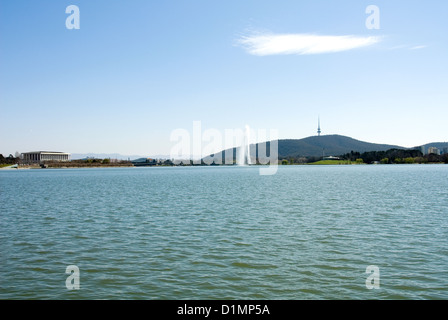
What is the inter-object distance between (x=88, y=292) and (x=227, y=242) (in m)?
10.7

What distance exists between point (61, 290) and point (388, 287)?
44.3 ft

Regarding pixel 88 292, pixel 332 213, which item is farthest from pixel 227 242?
pixel 332 213

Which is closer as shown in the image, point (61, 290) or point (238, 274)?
point (61, 290)

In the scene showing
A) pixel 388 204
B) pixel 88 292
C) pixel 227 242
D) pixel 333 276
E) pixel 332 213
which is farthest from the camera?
pixel 388 204

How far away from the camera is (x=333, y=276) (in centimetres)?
1788

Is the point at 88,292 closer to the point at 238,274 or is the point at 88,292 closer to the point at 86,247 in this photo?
the point at 238,274

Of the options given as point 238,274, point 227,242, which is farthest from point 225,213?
point 238,274

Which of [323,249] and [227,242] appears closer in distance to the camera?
[323,249]

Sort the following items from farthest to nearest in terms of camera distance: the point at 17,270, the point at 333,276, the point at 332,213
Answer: the point at 332,213 < the point at 17,270 < the point at 333,276

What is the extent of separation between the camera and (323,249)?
2300 centimetres

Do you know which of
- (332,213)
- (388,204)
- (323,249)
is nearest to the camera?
Answer: (323,249)
